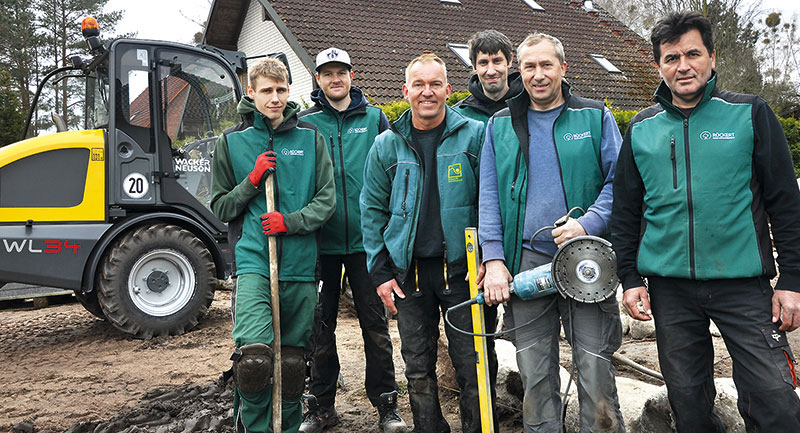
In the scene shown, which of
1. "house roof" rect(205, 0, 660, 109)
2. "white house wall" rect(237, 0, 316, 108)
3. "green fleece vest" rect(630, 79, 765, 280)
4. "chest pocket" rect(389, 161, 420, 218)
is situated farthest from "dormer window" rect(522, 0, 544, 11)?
"green fleece vest" rect(630, 79, 765, 280)

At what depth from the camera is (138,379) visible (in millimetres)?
5199

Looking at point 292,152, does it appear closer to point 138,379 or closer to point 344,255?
point 344,255

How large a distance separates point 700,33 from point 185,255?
534 centimetres

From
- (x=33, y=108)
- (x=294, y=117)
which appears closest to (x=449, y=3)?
(x=33, y=108)

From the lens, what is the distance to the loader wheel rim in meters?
6.46

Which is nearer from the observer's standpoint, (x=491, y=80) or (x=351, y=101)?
(x=491, y=80)

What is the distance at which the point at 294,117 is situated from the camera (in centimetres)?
362

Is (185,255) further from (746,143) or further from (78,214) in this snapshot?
(746,143)

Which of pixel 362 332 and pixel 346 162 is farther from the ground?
pixel 346 162

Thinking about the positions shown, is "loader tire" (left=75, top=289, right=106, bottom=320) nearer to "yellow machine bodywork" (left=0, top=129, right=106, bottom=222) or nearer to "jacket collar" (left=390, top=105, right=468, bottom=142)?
"yellow machine bodywork" (left=0, top=129, right=106, bottom=222)

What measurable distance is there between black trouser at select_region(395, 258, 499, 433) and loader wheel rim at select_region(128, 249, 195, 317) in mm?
3899

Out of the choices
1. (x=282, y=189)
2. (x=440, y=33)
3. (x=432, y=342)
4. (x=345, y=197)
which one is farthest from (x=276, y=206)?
(x=440, y=33)

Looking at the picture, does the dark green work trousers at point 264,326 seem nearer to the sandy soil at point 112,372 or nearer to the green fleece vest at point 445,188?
the green fleece vest at point 445,188

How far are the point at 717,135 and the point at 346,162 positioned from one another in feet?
7.05
